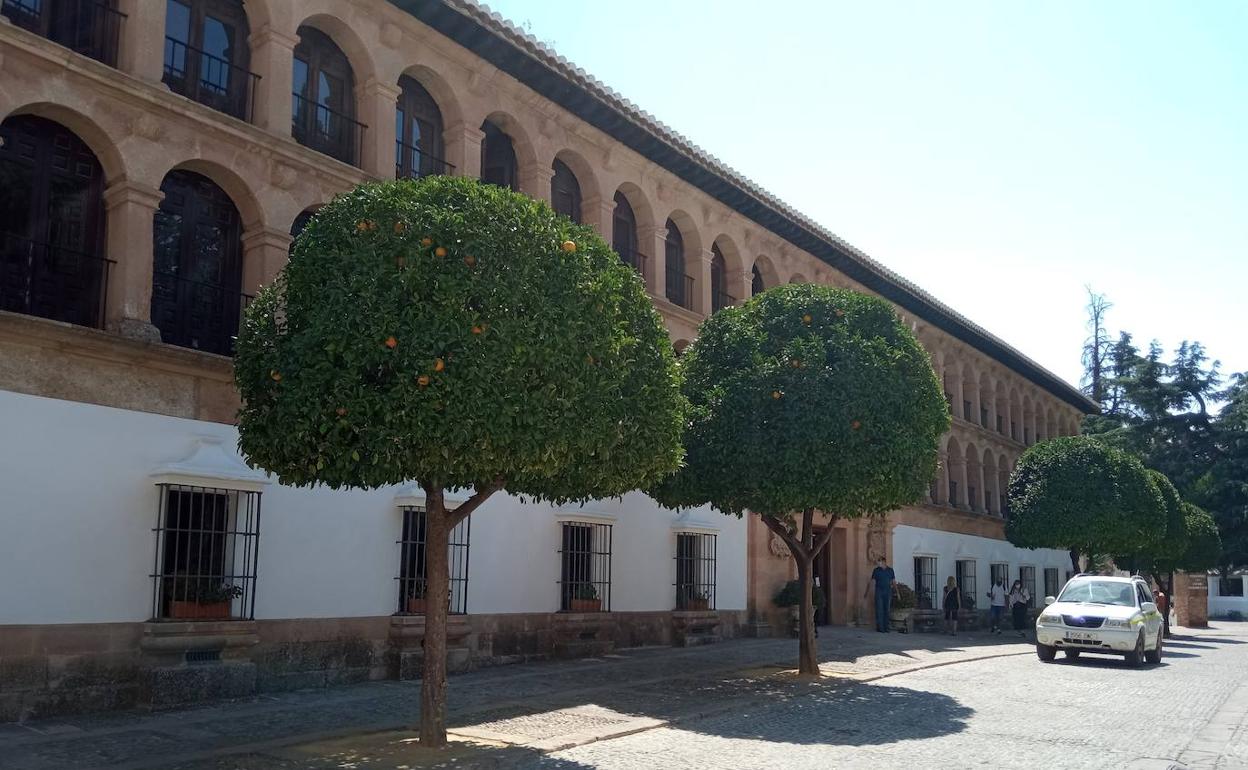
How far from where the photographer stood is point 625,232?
65.7ft

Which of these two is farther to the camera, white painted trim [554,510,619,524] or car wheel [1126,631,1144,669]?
car wheel [1126,631,1144,669]

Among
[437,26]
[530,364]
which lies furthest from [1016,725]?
[437,26]

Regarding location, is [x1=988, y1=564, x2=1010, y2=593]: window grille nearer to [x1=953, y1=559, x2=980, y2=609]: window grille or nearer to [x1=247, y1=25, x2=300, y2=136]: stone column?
[x1=953, y1=559, x2=980, y2=609]: window grille

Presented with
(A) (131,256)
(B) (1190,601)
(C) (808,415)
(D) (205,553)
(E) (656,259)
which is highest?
(E) (656,259)

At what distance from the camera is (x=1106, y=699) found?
13.2 m

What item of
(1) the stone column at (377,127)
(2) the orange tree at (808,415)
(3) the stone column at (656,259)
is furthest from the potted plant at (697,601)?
(1) the stone column at (377,127)

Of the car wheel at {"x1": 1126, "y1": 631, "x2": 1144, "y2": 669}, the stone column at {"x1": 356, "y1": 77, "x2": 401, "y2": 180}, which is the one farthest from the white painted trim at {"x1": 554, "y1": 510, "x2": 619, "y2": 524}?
the car wheel at {"x1": 1126, "y1": 631, "x2": 1144, "y2": 669}

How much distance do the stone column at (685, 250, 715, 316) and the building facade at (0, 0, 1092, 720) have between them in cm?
286

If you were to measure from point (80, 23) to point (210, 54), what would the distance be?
1587 mm

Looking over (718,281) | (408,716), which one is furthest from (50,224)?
(718,281)

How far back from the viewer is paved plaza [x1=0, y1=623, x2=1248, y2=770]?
28.0 ft

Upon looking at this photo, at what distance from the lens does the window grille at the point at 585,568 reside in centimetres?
1712

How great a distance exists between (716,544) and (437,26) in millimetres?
10882

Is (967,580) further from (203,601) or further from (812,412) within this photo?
(203,601)
